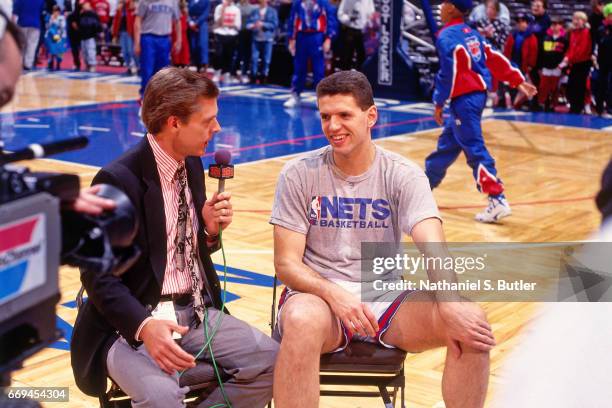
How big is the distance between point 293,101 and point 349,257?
10858 millimetres

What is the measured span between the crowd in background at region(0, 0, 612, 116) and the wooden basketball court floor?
0.96 m

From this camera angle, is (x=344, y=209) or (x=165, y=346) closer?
(x=165, y=346)

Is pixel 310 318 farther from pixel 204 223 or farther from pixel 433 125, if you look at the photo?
pixel 433 125

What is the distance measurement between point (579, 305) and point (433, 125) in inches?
457

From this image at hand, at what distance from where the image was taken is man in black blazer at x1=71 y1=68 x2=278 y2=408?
2.91 m

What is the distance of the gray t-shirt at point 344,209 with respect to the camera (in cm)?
340

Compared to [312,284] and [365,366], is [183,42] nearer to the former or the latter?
[312,284]

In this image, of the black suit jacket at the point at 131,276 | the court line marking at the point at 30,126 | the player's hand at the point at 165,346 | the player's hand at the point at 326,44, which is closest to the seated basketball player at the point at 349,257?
the player's hand at the point at 165,346

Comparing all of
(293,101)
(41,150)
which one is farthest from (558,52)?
(41,150)

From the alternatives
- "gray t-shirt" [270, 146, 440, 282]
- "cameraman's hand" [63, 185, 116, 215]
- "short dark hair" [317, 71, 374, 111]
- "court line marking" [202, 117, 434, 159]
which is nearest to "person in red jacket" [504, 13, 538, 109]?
"court line marking" [202, 117, 434, 159]

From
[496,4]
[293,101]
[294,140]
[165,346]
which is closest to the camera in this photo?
[165,346]

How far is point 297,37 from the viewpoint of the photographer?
13906 mm

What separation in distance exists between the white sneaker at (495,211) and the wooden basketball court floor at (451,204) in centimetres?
9

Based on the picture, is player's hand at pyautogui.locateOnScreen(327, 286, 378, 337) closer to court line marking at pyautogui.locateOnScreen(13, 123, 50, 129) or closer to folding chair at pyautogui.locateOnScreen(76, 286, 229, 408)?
folding chair at pyautogui.locateOnScreen(76, 286, 229, 408)
